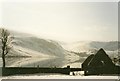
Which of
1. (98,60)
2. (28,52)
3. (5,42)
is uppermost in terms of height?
(5,42)

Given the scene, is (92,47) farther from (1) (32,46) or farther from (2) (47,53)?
(1) (32,46)

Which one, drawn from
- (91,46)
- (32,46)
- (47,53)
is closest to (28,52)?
(32,46)

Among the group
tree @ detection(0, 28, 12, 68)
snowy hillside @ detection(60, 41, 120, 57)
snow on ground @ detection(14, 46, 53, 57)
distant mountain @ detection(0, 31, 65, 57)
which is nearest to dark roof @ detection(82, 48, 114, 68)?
snowy hillside @ detection(60, 41, 120, 57)

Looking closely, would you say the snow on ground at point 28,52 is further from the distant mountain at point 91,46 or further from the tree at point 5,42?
the distant mountain at point 91,46

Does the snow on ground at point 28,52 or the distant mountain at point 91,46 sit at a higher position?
the distant mountain at point 91,46

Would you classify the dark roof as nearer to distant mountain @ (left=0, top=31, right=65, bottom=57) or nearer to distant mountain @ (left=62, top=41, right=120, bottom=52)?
distant mountain @ (left=62, top=41, right=120, bottom=52)

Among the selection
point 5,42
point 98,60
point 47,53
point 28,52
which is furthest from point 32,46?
point 98,60

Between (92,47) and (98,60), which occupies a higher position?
(92,47)

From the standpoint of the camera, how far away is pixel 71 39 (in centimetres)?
297

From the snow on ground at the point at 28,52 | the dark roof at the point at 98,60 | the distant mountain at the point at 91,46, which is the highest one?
the distant mountain at the point at 91,46

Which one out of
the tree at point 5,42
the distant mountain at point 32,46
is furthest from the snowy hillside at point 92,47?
the tree at point 5,42

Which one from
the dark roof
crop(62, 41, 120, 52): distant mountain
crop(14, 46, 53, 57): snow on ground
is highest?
crop(62, 41, 120, 52): distant mountain

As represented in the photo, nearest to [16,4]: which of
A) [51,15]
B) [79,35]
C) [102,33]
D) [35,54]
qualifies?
→ [51,15]

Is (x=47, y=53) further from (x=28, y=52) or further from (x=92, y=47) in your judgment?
(x=92, y=47)
